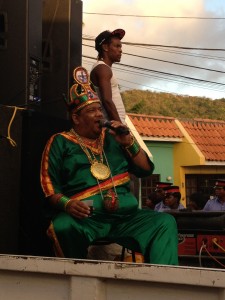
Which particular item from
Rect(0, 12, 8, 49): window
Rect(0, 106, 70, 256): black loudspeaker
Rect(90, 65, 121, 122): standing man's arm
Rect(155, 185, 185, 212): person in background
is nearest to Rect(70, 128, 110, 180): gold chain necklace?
Rect(0, 106, 70, 256): black loudspeaker

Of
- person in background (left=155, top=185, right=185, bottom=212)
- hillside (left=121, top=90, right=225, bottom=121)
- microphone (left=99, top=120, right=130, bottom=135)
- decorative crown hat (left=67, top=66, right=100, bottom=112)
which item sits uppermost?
hillside (left=121, top=90, right=225, bottom=121)

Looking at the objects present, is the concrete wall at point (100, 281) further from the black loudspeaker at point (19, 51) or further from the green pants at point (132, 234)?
the black loudspeaker at point (19, 51)

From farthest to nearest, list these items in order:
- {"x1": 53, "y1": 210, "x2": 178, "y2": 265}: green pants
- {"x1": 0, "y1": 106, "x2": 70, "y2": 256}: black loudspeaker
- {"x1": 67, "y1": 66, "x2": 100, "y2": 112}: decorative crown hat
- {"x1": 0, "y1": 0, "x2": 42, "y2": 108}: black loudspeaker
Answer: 1. {"x1": 0, "y1": 0, "x2": 42, "y2": 108}: black loudspeaker
2. {"x1": 67, "y1": 66, "x2": 100, "y2": 112}: decorative crown hat
3. {"x1": 0, "y1": 106, "x2": 70, "y2": 256}: black loudspeaker
4. {"x1": 53, "y1": 210, "x2": 178, "y2": 265}: green pants

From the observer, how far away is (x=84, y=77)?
11.0ft

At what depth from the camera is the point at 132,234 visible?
293 centimetres

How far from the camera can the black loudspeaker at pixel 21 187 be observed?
10.1 feet

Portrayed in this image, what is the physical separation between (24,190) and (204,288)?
5.15ft

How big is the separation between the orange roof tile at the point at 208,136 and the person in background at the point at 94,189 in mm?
15702

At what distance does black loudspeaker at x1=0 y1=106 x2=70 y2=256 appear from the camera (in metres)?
3.09

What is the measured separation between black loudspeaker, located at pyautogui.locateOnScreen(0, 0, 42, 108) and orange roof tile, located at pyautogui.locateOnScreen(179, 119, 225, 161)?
609 inches

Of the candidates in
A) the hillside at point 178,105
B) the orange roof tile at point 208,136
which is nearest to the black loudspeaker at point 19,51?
the orange roof tile at point 208,136

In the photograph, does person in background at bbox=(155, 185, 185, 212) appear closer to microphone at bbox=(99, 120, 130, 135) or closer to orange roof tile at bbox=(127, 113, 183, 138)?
microphone at bbox=(99, 120, 130, 135)

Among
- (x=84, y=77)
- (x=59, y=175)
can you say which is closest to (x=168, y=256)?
(x=59, y=175)

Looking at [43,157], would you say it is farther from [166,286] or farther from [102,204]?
[166,286]
